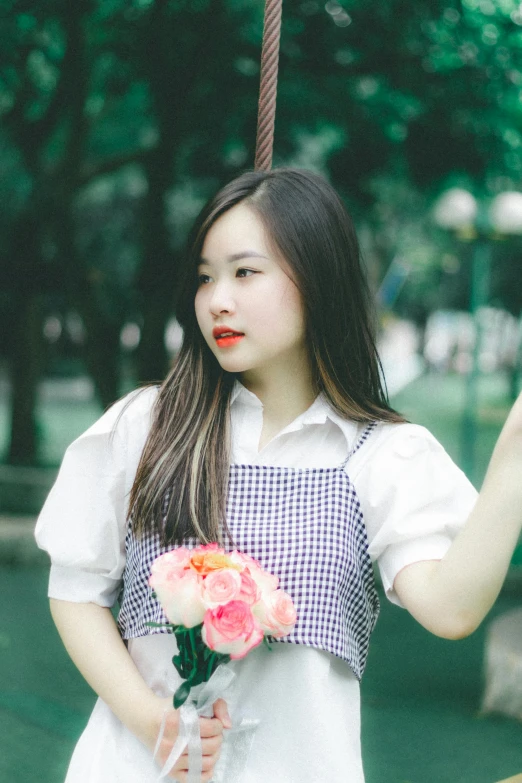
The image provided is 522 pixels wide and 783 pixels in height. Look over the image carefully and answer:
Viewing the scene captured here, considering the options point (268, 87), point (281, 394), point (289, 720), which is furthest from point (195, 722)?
point (268, 87)

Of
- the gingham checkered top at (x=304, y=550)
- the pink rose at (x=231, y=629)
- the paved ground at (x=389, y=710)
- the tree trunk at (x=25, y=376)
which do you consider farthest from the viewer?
the tree trunk at (x=25, y=376)

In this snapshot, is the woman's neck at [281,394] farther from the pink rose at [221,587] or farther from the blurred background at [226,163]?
the blurred background at [226,163]

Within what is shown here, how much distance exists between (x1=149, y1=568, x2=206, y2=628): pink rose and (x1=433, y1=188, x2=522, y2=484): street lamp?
300 inches

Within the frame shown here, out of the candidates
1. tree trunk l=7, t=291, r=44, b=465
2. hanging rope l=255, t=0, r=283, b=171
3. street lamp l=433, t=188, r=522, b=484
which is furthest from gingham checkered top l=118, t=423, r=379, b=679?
tree trunk l=7, t=291, r=44, b=465

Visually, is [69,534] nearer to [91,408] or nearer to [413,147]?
[413,147]

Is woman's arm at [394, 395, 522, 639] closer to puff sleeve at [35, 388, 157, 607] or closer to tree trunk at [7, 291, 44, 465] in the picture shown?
puff sleeve at [35, 388, 157, 607]

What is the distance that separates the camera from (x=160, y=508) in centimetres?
168

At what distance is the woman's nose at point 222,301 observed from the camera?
1.69m

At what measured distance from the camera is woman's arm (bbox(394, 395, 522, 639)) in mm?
1459

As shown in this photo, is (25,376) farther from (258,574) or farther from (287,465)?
(258,574)

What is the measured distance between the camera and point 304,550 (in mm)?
1606

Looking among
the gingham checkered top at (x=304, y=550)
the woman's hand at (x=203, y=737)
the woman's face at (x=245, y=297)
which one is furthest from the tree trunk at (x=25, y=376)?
the woman's hand at (x=203, y=737)

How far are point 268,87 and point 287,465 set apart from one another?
721mm

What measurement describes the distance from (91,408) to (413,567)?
1845 centimetres
